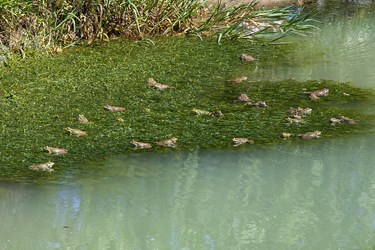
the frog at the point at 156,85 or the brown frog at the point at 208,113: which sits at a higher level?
the frog at the point at 156,85

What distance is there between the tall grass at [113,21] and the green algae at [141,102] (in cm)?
22

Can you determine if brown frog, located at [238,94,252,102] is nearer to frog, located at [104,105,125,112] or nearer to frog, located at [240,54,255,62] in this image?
frog, located at [104,105,125,112]

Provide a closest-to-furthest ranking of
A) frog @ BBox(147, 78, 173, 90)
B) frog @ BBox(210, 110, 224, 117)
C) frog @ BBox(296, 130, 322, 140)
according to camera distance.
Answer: frog @ BBox(296, 130, 322, 140)
frog @ BBox(210, 110, 224, 117)
frog @ BBox(147, 78, 173, 90)

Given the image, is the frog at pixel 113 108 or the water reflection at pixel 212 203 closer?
the water reflection at pixel 212 203

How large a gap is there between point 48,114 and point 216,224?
6.69 feet

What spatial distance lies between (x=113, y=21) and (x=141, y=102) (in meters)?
2.06

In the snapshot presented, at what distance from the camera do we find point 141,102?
6.20 m

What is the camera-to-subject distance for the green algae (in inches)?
211

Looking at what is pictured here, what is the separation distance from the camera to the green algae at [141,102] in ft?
17.6

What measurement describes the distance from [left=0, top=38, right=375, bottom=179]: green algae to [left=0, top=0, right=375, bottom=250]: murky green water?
7.9 inches

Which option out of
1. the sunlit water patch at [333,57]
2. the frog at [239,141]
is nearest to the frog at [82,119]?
the frog at [239,141]

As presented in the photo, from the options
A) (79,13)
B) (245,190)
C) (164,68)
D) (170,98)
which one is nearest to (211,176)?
(245,190)

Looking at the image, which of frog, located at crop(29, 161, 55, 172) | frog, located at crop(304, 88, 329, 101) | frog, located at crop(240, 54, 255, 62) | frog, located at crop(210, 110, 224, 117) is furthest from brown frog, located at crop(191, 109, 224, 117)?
frog, located at crop(240, 54, 255, 62)

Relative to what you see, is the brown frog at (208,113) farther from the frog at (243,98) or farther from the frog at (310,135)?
the frog at (310,135)
